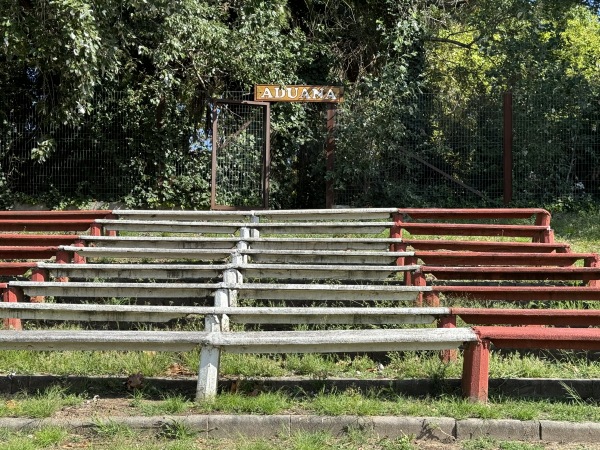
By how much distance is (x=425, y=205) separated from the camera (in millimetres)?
13625

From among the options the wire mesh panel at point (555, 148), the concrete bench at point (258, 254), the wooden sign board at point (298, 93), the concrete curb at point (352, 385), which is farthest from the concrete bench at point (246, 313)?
the wire mesh panel at point (555, 148)

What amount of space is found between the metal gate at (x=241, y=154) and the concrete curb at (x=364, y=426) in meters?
9.17

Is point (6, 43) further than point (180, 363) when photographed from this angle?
Yes

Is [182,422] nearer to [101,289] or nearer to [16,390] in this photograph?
[16,390]

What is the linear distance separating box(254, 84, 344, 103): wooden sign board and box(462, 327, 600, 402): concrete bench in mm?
8964

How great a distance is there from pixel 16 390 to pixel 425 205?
9638 millimetres

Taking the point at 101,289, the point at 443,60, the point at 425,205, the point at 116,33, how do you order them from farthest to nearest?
the point at 443,60, the point at 425,205, the point at 116,33, the point at 101,289

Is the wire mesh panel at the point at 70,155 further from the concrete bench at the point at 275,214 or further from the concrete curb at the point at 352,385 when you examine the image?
the concrete curb at the point at 352,385

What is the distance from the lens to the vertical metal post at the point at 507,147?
13.4 meters

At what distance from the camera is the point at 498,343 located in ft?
16.4

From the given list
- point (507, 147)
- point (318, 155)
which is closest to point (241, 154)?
point (318, 155)

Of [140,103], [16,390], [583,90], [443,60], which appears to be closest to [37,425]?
[16,390]

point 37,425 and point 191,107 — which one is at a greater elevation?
point 191,107

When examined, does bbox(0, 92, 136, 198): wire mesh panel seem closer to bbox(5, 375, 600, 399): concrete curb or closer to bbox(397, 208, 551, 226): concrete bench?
bbox(397, 208, 551, 226): concrete bench
